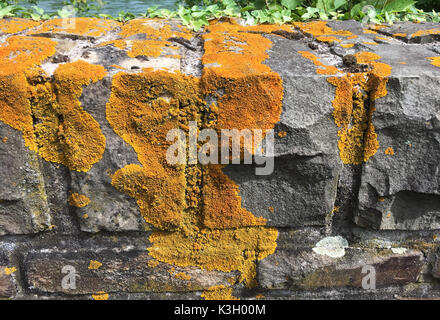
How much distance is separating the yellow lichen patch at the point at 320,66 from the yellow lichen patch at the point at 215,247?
0.54 meters

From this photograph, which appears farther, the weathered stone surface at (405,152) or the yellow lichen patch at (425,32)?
the yellow lichen patch at (425,32)

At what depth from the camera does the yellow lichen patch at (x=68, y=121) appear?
104 cm

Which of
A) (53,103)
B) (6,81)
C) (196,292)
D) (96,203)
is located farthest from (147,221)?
(6,81)

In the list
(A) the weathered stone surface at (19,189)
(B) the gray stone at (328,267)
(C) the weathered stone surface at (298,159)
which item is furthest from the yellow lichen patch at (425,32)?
(A) the weathered stone surface at (19,189)

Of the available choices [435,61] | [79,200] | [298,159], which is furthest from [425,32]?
[79,200]

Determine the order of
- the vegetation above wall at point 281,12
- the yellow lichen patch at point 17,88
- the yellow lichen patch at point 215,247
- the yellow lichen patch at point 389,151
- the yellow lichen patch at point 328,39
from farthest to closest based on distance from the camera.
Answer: the vegetation above wall at point 281,12 → the yellow lichen patch at point 328,39 → the yellow lichen patch at point 215,247 → the yellow lichen patch at point 389,151 → the yellow lichen patch at point 17,88

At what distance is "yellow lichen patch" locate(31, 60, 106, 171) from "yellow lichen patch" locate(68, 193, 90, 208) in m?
0.09

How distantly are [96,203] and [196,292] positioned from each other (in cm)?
49

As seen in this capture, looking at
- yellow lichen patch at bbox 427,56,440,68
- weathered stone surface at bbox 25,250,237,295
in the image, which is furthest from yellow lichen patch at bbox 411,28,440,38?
weathered stone surface at bbox 25,250,237,295

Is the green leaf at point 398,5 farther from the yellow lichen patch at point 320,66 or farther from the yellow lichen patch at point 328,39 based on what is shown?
the yellow lichen patch at point 320,66

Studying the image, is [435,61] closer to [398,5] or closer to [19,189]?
[398,5]

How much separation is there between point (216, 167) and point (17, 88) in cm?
60

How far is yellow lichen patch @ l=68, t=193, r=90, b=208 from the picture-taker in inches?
46.1

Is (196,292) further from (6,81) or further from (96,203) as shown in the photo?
(6,81)
